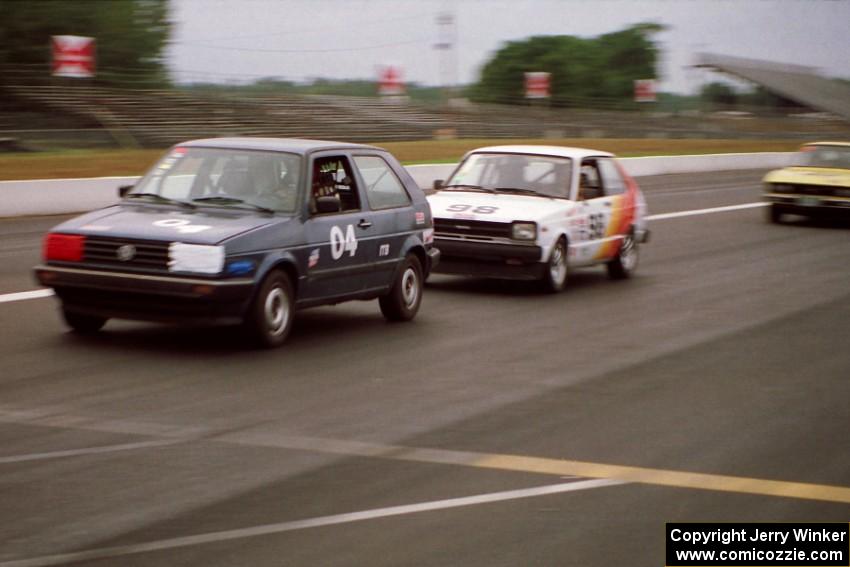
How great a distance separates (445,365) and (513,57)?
5027 inches

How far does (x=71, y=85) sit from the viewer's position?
41.1 meters

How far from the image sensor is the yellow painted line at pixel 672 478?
6074 mm

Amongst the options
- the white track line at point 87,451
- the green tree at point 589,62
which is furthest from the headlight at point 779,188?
the green tree at point 589,62

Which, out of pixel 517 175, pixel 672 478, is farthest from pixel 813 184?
pixel 672 478

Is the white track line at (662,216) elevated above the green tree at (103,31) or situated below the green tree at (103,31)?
below

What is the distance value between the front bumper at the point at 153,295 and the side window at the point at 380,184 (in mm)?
2187

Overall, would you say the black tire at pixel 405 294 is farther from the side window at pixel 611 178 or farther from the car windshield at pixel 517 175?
the side window at pixel 611 178

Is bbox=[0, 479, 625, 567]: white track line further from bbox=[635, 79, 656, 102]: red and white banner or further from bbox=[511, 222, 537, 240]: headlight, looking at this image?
bbox=[635, 79, 656, 102]: red and white banner

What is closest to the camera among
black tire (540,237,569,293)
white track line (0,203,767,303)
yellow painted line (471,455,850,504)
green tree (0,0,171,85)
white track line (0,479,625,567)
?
white track line (0,479,625,567)

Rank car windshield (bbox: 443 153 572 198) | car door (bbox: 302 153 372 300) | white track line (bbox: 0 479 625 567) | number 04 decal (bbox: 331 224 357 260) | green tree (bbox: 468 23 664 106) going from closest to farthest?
white track line (bbox: 0 479 625 567) → car door (bbox: 302 153 372 300) → number 04 decal (bbox: 331 224 357 260) → car windshield (bbox: 443 153 572 198) → green tree (bbox: 468 23 664 106)

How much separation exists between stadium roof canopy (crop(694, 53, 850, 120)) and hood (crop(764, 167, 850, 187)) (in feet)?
226

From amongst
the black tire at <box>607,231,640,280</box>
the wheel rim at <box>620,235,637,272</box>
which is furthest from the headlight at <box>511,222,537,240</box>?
the wheel rim at <box>620,235,637,272</box>

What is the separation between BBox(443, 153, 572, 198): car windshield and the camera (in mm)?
14289

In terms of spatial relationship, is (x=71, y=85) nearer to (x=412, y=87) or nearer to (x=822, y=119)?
(x=412, y=87)
